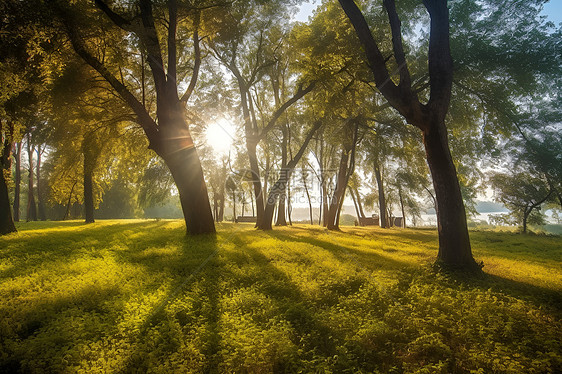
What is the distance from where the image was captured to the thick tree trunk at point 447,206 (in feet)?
23.1

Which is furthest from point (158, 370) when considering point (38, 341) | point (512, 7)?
point (512, 7)

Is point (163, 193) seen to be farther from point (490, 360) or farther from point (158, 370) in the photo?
point (490, 360)

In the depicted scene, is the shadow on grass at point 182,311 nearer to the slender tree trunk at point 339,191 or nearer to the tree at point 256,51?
the tree at point 256,51

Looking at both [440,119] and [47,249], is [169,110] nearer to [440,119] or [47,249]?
[47,249]

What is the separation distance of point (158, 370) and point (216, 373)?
2.44 ft

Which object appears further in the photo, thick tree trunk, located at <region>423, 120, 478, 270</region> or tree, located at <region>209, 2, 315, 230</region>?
tree, located at <region>209, 2, 315, 230</region>

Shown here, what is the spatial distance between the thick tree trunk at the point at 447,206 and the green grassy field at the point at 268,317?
654mm

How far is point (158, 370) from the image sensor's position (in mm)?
3334

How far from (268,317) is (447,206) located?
18.8 feet

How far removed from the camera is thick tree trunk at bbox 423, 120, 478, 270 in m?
7.04

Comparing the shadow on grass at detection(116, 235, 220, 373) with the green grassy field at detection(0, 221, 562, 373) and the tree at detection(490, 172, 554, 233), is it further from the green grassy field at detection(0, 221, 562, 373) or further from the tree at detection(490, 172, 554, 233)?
the tree at detection(490, 172, 554, 233)

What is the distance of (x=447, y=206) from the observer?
23.4ft

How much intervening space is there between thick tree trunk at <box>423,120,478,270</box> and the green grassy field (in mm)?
654

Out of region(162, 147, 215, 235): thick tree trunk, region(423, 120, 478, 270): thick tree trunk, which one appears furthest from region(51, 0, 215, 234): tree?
region(423, 120, 478, 270): thick tree trunk
